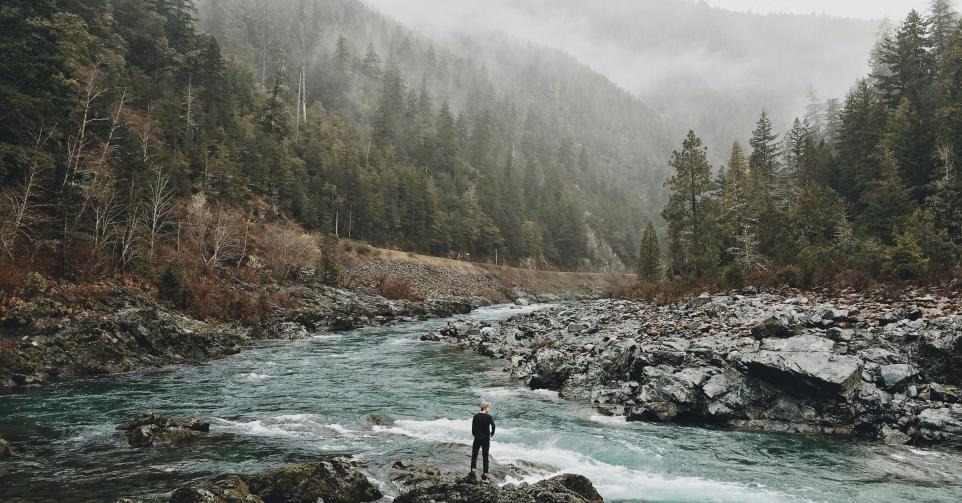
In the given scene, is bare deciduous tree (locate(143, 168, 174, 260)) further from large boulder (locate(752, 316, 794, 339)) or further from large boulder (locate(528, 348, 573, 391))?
large boulder (locate(752, 316, 794, 339))

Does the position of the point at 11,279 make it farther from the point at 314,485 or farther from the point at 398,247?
the point at 398,247

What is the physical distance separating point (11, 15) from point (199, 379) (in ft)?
95.1

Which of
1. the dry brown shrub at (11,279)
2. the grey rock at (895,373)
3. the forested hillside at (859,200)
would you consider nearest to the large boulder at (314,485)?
the grey rock at (895,373)

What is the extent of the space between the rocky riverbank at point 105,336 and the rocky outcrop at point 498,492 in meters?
20.6

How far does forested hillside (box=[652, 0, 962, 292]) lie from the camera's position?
31625 mm

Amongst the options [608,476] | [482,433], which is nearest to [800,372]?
[608,476]

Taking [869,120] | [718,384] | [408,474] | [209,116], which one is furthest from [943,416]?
[209,116]

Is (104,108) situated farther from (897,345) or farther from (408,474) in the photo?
(897,345)

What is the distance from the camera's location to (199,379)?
24.0 m

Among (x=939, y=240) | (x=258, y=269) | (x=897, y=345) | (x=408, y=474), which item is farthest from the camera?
(x=258, y=269)

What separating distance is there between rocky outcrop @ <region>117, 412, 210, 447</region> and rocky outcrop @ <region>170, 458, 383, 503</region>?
505 cm

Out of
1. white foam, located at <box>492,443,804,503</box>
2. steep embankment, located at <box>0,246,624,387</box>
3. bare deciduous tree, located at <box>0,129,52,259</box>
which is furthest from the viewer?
bare deciduous tree, located at <box>0,129,52,259</box>

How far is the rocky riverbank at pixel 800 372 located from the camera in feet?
50.2

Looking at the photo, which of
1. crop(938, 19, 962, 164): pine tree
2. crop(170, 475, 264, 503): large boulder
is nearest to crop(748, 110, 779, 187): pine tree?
crop(938, 19, 962, 164): pine tree
